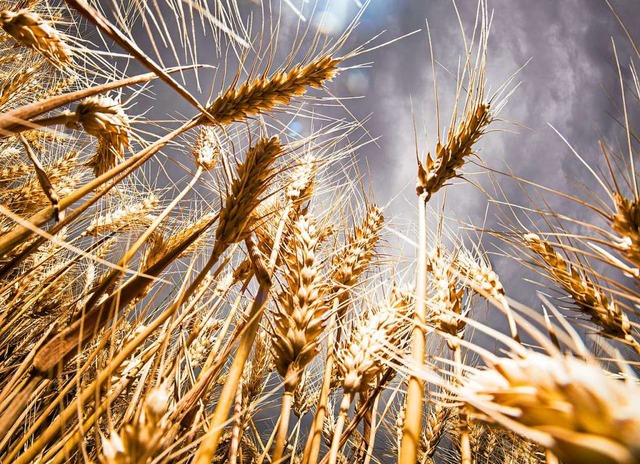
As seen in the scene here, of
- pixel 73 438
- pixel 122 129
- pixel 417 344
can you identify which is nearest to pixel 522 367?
pixel 417 344

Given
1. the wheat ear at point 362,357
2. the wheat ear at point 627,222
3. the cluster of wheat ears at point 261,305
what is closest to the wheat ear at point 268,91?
the cluster of wheat ears at point 261,305

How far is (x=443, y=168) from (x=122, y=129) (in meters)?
0.89

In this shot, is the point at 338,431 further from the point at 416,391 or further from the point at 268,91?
the point at 268,91

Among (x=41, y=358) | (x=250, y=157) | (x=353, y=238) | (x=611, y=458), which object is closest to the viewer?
(x=611, y=458)

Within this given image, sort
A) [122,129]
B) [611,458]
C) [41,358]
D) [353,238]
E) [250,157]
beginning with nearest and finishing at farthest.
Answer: [611,458], [41,358], [122,129], [250,157], [353,238]

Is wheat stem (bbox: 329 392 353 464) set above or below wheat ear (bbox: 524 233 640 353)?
below

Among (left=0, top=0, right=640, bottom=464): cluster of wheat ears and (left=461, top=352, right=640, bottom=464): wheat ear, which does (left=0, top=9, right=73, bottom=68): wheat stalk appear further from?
(left=461, top=352, right=640, bottom=464): wheat ear

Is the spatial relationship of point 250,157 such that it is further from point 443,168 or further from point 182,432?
point 182,432

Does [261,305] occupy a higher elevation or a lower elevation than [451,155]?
lower

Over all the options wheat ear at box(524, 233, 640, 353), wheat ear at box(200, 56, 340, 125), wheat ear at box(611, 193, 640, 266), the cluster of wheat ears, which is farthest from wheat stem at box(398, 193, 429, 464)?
wheat ear at box(524, 233, 640, 353)

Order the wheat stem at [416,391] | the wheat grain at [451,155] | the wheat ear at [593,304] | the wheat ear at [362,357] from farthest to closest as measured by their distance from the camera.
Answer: the wheat ear at [593,304] → the wheat grain at [451,155] → the wheat ear at [362,357] → the wheat stem at [416,391]

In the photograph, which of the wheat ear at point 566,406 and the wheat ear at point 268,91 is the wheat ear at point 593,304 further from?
the wheat ear at point 566,406

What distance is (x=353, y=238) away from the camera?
1385 millimetres

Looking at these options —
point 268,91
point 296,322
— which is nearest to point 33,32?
point 268,91
